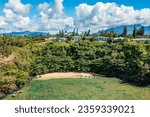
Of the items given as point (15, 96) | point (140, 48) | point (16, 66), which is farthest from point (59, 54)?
point (15, 96)

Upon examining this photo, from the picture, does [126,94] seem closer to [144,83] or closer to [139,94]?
[139,94]

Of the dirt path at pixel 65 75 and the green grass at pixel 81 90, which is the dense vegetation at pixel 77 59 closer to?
the dirt path at pixel 65 75

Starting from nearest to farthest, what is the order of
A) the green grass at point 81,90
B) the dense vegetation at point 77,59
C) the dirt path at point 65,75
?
1. the green grass at point 81,90
2. the dense vegetation at point 77,59
3. the dirt path at point 65,75

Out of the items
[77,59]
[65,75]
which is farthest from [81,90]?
[77,59]

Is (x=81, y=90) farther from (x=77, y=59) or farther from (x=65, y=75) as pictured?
(x=77, y=59)

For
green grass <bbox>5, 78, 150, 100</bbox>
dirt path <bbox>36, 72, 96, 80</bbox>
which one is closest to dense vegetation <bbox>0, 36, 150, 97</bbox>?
dirt path <bbox>36, 72, 96, 80</bbox>

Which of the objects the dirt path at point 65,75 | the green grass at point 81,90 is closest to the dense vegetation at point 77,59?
the dirt path at point 65,75
